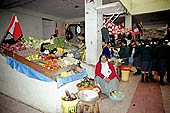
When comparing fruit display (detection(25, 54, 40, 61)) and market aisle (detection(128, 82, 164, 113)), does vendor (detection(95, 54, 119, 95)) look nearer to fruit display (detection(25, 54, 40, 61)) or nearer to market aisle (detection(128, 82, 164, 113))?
market aisle (detection(128, 82, 164, 113))

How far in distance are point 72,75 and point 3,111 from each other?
198 cm

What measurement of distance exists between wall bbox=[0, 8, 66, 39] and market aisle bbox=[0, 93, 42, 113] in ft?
20.0

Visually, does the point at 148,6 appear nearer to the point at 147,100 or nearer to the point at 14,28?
the point at 147,100

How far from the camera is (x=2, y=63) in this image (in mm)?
3912

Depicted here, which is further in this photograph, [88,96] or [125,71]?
[125,71]

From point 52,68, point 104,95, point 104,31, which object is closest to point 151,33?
point 104,31

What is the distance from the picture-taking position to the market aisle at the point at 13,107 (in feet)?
9.86

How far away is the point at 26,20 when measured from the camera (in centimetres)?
901

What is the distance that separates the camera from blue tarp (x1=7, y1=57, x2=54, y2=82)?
110 inches

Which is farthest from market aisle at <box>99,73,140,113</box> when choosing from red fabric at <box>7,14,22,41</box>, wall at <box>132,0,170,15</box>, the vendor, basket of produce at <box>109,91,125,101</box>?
wall at <box>132,0,170,15</box>

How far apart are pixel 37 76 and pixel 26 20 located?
7694mm

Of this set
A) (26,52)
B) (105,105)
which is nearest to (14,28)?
(26,52)

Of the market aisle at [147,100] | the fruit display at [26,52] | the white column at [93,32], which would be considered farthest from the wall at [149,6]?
the fruit display at [26,52]

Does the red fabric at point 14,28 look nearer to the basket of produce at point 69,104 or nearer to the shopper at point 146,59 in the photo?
the basket of produce at point 69,104
